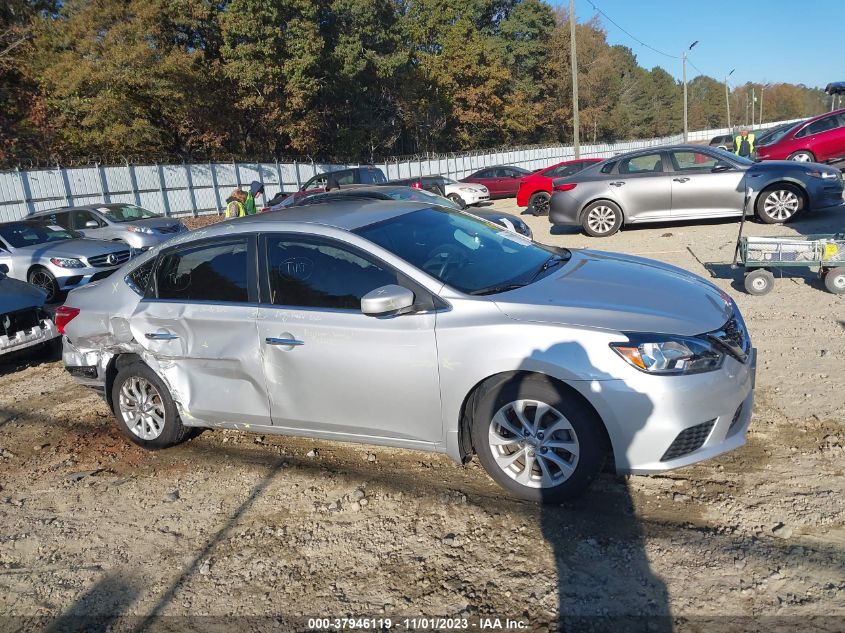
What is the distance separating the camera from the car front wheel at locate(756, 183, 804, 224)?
36.3ft

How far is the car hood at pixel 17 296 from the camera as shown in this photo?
7219mm

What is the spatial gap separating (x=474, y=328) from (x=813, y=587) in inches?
76.3

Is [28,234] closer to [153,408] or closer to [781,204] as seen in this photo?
[153,408]

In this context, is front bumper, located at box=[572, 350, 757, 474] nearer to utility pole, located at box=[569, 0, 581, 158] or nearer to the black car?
the black car

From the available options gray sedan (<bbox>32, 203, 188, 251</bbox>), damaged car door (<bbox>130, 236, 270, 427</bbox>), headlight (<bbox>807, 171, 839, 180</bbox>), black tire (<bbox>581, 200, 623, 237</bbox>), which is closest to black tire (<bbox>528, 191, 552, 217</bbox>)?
black tire (<bbox>581, 200, 623, 237</bbox>)

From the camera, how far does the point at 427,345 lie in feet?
12.3

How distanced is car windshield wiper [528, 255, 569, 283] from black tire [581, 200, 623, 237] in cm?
803

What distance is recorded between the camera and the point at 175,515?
4039 millimetres

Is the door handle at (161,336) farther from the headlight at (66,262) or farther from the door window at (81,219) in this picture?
the door window at (81,219)

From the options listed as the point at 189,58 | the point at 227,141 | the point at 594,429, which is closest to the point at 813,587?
the point at 594,429

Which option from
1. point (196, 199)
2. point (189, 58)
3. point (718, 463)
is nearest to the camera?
point (718, 463)

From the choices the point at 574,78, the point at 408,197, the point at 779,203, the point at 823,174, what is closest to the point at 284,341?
the point at 408,197

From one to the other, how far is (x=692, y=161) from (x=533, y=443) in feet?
31.7

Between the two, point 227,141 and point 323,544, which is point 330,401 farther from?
point 227,141
